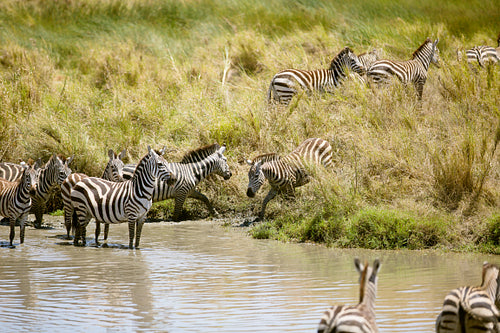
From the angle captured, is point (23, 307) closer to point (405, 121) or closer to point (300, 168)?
point (300, 168)

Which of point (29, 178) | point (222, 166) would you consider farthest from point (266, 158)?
point (29, 178)

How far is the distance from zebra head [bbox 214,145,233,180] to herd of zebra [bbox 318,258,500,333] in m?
8.11

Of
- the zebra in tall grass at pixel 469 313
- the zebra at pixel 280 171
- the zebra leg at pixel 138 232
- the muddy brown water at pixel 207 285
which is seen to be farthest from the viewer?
the zebra at pixel 280 171

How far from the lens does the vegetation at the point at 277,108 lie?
36.6ft

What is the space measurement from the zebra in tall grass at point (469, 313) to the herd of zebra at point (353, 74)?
10.5 m

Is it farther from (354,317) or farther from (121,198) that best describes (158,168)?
(354,317)

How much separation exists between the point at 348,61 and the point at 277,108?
2227 millimetres

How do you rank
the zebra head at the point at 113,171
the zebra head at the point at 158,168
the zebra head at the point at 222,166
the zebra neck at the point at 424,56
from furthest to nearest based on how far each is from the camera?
the zebra neck at the point at 424,56, the zebra head at the point at 222,166, the zebra head at the point at 113,171, the zebra head at the point at 158,168

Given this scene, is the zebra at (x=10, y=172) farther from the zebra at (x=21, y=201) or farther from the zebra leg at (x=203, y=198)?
the zebra leg at (x=203, y=198)

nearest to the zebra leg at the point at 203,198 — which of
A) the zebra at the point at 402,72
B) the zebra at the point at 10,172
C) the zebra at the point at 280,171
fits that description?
the zebra at the point at 280,171

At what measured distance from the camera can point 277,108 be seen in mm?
15055

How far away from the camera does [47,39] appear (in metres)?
23.2

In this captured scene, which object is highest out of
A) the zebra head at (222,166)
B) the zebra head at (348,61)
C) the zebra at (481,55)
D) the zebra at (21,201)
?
the zebra at (481,55)

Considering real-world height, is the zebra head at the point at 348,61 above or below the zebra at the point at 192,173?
above
